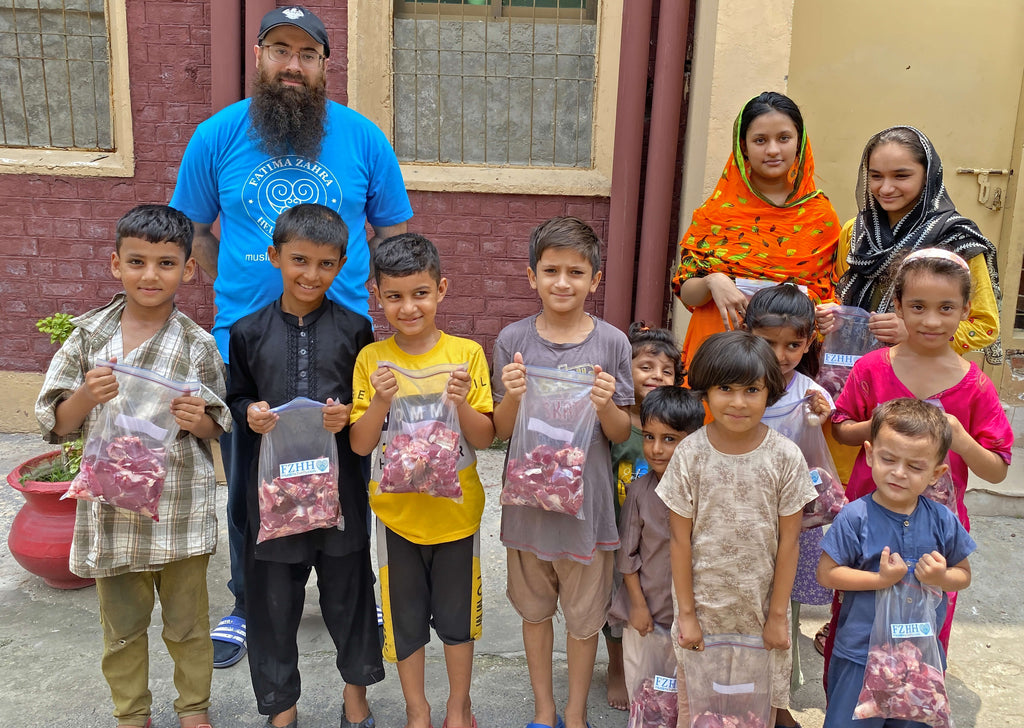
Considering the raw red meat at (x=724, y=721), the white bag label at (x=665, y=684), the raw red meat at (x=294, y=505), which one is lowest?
the raw red meat at (x=724, y=721)

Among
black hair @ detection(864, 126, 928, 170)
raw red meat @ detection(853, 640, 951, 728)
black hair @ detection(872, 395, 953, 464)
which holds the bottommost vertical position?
raw red meat @ detection(853, 640, 951, 728)

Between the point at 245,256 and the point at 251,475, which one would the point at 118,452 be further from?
the point at 245,256

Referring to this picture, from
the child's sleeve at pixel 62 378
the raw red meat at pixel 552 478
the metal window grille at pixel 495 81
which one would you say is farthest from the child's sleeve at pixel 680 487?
the metal window grille at pixel 495 81

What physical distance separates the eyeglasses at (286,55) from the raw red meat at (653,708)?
256 centimetres

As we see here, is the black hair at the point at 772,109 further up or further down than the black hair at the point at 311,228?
further up

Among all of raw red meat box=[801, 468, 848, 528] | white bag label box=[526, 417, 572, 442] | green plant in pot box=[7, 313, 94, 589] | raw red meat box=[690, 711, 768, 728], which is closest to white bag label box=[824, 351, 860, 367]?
raw red meat box=[801, 468, 848, 528]

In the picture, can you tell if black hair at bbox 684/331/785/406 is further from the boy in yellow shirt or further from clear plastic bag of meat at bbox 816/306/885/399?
the boy in yellow shirt

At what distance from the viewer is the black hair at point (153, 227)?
235 cm

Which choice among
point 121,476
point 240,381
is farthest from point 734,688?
point 121,476

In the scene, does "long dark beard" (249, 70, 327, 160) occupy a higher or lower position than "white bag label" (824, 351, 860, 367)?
higher

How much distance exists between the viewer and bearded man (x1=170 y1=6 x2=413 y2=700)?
9.34ft

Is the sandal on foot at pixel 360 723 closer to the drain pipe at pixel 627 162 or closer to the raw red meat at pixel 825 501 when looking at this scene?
the raw red meat at pixel 825 501

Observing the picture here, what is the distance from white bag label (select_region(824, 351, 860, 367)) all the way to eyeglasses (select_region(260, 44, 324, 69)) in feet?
7.29

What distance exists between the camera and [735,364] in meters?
2.13
